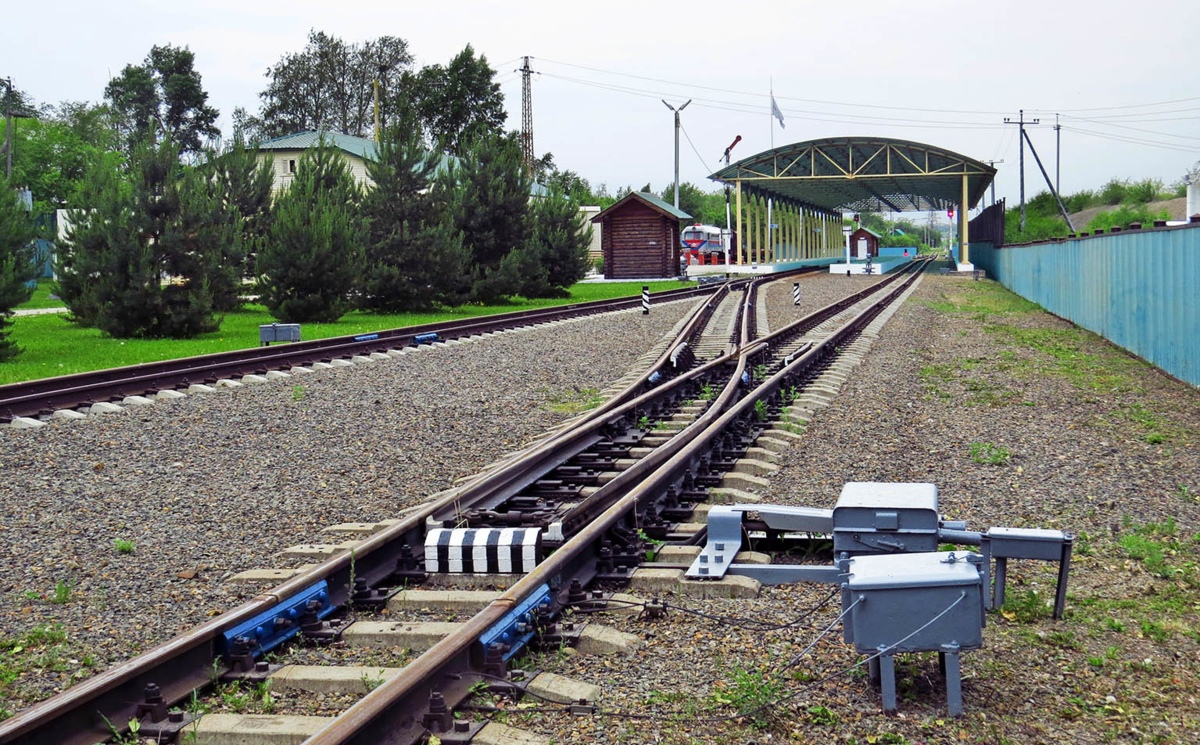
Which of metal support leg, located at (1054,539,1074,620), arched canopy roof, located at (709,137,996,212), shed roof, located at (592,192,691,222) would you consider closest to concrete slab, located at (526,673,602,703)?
metal support leg, located at (1054,539,1074,620)

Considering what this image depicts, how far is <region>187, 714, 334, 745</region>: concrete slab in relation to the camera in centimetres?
382

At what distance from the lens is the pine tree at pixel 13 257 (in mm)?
17312

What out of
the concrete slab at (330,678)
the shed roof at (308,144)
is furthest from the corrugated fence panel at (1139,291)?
the shed roof at (308,144)

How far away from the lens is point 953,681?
12.9ft

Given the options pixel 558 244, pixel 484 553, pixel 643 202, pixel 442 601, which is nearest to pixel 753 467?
pixel 484 553

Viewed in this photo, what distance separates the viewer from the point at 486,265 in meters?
32.9

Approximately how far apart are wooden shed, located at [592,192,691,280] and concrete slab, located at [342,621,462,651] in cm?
4569

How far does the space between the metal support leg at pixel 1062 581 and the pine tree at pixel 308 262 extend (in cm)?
2084

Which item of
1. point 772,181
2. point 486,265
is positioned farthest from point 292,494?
point 772,181

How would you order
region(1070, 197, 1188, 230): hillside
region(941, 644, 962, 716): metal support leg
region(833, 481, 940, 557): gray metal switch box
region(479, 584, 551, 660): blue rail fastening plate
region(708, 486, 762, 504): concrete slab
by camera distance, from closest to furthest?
region(941, 644, 962, 716): metal support leg < region(479, 584, 551, 660): blue rail fastening plate < region(833, 481, 940, 557): gray metal switch box < region(708, 486, 762, 504): concrete slab < region(1070, 197, 1188, 230): hillside

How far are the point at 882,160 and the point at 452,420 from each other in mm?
55609

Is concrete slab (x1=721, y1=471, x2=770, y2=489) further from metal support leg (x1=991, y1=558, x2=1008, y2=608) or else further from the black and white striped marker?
metal support leg (x1=991, y1=558, x2=1008, y2=608)

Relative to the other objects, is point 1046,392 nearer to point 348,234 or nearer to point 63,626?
point 63,626

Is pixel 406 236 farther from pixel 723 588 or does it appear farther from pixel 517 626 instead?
pixel 517 626
